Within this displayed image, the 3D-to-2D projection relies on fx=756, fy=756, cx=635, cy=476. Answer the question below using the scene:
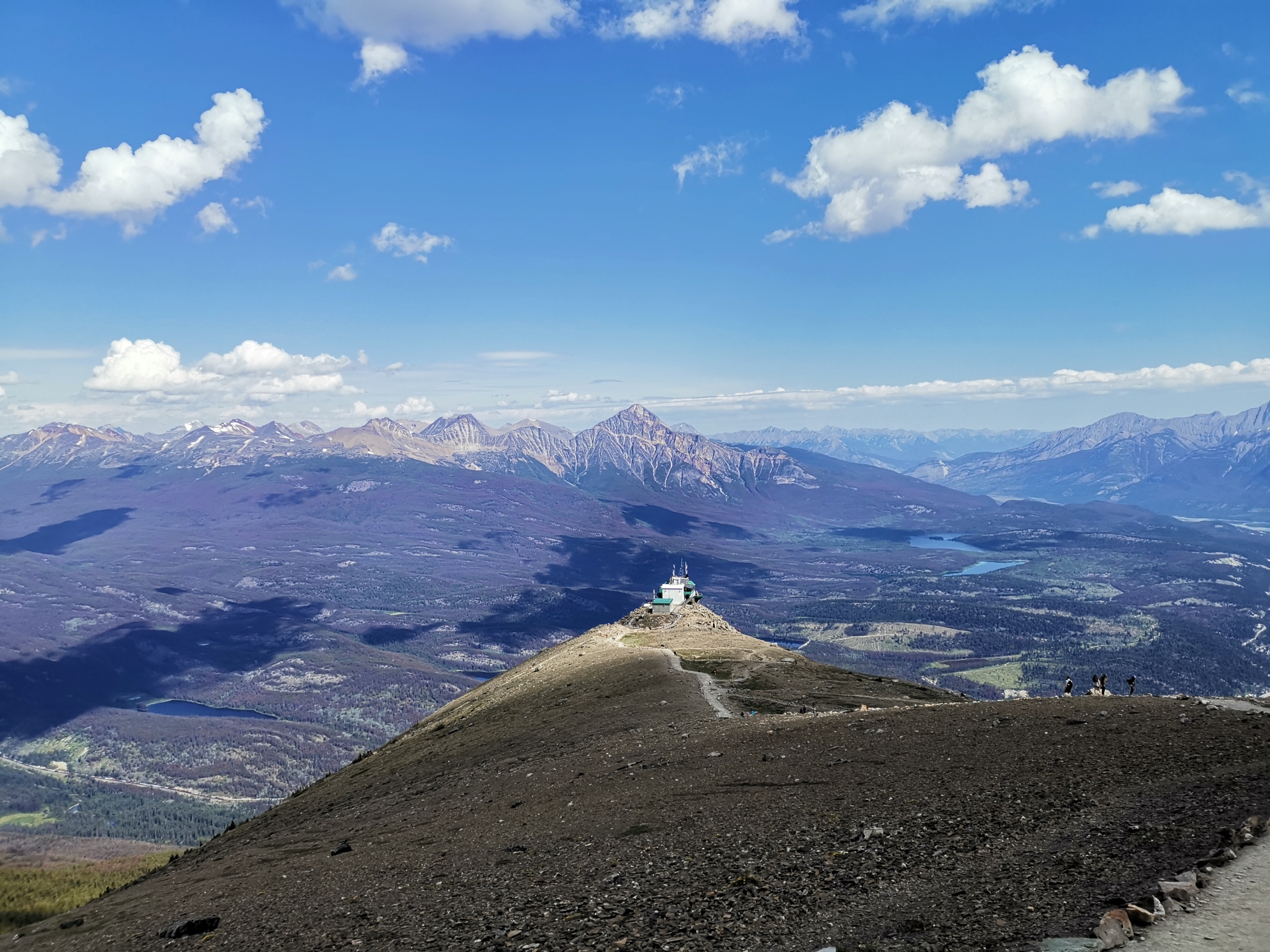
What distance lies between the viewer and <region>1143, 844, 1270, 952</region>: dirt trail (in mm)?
10711

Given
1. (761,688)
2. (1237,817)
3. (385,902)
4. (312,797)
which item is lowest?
(312,797)

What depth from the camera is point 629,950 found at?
13.0 m

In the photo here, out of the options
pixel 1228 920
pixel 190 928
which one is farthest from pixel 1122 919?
pixel 190 928

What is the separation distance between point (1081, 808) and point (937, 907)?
6738 mm

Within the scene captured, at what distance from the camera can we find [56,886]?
38.2m

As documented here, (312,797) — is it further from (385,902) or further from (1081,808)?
(1081,808)

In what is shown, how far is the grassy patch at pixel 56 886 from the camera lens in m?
32.5

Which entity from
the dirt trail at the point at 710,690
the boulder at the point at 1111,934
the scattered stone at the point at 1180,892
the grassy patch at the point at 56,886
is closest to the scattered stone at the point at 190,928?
the grassy patch at the point at 56,886

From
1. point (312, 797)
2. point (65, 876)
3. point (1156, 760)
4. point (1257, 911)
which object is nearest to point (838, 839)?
point (1257, 911)

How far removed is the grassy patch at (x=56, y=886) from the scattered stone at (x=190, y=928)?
1666 cm

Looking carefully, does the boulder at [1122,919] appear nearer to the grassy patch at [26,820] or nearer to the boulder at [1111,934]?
the boulder at [1111,934]

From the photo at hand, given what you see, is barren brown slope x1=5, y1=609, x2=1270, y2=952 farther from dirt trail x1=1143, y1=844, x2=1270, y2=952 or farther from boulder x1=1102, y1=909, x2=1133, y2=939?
dirt trail x1=1143, y1=844, x2=1270, y2=952

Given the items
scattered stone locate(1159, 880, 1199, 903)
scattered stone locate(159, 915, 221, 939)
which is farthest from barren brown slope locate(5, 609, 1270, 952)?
scattered stone locate(1159, 880, 1199, 903)

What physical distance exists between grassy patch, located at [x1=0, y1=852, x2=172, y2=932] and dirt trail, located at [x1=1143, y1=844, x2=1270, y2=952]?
38.8 metres
